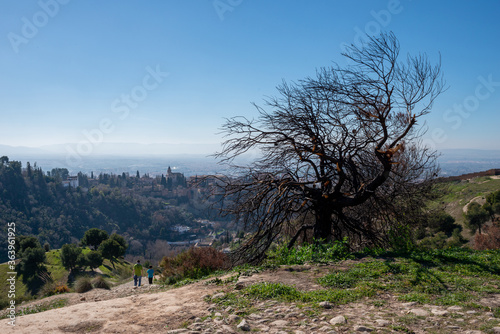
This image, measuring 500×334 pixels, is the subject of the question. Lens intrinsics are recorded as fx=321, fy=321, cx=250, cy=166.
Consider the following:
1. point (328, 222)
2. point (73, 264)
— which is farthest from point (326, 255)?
point (73, 264)

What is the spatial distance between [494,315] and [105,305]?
5306 mm

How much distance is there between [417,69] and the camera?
6555 mm

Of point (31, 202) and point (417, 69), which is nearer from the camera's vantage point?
point (417, 69)

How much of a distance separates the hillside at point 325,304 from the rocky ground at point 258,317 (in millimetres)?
11

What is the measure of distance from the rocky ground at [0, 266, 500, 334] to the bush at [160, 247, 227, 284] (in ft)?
15.0

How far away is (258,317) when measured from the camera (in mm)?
3857

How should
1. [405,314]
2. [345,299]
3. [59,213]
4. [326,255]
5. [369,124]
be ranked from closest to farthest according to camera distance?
1. [405,314]
2. [345,299]
3. [326,255]
4. [369,124]
5. [59,213]

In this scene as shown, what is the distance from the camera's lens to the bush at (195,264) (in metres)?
9.82

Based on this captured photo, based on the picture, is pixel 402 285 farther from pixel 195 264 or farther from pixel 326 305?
pixel 195 264

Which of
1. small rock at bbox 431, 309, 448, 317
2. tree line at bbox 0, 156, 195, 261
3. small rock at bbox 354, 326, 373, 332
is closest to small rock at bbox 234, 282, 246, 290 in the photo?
small rock at bbox 354, 326, 373, 332

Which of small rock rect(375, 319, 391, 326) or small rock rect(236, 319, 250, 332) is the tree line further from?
small rock rect(375, 319, 391, 326)

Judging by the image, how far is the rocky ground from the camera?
332 centimetres

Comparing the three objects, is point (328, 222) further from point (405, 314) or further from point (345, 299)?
point (405, 314)

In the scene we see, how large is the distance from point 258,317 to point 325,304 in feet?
2.81
